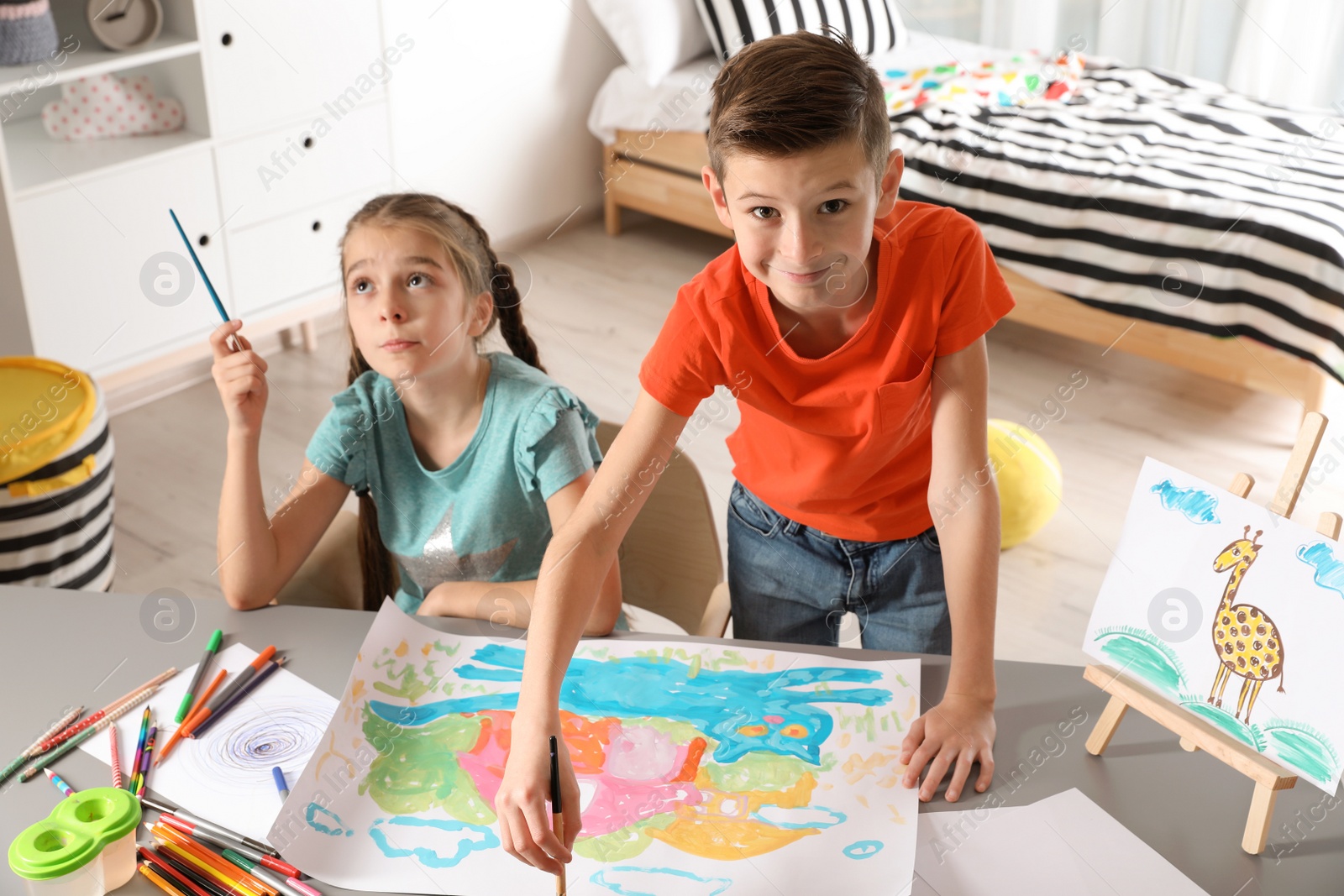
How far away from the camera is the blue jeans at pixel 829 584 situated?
1205 mm

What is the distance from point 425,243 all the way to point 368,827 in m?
0.62

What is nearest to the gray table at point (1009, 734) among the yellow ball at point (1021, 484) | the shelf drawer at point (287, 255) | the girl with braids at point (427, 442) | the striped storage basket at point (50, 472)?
the girl with braids at point (427, 442)

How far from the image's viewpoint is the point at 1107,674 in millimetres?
949

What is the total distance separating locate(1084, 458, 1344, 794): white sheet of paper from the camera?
836mm

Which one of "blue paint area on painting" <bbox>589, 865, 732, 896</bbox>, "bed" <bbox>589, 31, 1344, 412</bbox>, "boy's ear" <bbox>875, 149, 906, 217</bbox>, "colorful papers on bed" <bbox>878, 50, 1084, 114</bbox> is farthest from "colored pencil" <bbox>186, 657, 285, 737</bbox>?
"colorful papers on bed" <bbox>878, 50, 1084, 114</bbox>

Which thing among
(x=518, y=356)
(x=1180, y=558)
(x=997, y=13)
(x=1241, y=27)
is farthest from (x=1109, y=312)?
(x=1180, y=558)

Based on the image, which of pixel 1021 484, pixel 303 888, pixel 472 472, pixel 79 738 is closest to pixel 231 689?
pixel 79 738

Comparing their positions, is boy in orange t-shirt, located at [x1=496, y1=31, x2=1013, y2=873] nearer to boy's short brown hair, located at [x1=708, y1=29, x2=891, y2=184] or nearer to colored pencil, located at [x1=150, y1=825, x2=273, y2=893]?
boy's short brown hair, located at [x1=708, y1=29, x2=891, y2=184]

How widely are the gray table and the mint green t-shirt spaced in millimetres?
184

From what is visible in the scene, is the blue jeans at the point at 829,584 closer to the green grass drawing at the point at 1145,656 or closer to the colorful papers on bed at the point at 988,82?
the green grass drawing at the point at 1145,656

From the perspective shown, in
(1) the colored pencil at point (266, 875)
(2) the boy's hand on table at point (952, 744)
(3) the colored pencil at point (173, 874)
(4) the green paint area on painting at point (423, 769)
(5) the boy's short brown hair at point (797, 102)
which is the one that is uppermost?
(5) the boy's short brown hair at point (797, 102)

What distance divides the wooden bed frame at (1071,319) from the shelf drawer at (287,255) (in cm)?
85

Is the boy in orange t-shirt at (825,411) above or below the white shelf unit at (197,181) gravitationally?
above

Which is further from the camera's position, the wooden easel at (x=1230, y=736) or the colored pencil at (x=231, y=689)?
the colored pencil at (x=231, y=689)
